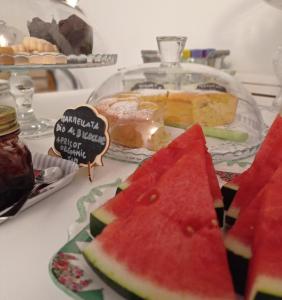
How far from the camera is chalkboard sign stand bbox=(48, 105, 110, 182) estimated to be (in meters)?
0.73

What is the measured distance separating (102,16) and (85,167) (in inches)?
75.8

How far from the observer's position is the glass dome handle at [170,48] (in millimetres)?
960

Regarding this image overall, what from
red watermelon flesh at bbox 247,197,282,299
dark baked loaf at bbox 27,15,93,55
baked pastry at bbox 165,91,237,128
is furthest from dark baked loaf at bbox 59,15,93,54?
red watermelon flesh at bbox 247,197,282,299

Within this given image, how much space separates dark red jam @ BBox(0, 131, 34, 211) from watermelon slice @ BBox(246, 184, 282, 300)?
1.29 ft

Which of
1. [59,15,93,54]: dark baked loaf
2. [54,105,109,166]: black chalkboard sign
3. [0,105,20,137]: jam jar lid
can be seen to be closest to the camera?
[0,105,20,137]: jam jar lid

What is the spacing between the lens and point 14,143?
608 millimetres

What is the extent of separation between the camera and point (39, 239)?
1.75 ft

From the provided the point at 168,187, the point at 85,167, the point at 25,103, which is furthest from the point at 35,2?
the point at 168,187

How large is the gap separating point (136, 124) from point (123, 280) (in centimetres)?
58

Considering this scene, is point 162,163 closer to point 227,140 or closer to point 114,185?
point 114,185

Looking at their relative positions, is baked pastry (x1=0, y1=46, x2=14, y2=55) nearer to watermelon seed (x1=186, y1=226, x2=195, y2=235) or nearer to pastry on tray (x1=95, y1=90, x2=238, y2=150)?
pastry on tray (x1=95, y1=90, x2=238, y2=150)

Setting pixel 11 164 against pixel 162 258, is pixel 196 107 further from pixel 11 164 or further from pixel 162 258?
pixel 162 258

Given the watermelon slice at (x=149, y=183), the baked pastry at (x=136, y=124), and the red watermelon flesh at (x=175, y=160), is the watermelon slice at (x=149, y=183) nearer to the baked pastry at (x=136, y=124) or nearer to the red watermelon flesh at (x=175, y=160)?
the red watermelon flesh at (x=175, y=160)

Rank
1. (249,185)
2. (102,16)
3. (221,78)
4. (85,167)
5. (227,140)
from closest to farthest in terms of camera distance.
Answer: (249,185), (85,167), (227,140), (221,78), (102,16)
